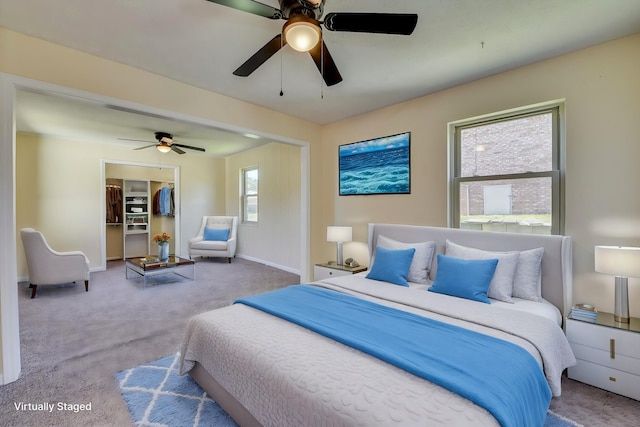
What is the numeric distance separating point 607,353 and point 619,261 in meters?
0.65

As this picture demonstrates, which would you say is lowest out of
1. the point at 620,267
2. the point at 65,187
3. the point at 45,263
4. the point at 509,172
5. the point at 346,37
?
the point at 45,263

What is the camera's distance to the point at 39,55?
2.32m

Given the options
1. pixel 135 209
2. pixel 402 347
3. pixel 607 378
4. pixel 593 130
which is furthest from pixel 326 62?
pixel 135 209

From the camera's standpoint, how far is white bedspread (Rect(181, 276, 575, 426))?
42.9 inches

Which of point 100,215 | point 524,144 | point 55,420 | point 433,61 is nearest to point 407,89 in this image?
point 433,61

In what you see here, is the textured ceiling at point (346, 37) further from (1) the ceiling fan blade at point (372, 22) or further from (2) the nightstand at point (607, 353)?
(2) the nightstand at point (607, 353)

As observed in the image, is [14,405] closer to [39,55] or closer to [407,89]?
[39,55]

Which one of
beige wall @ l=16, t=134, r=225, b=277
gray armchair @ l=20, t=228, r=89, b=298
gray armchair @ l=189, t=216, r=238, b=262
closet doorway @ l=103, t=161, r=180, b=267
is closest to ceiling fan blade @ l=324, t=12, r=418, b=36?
gray armchair @ l=20, t=228, r=89, b=298

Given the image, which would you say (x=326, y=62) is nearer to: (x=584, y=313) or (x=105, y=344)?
(x=584, y=313)

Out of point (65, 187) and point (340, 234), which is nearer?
point (340, 234)

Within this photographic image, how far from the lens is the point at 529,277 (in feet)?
7.92

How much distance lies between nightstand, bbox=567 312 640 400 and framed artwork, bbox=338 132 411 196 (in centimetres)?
209

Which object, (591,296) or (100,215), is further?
(100,215)

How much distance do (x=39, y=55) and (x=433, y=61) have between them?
3.35 m
